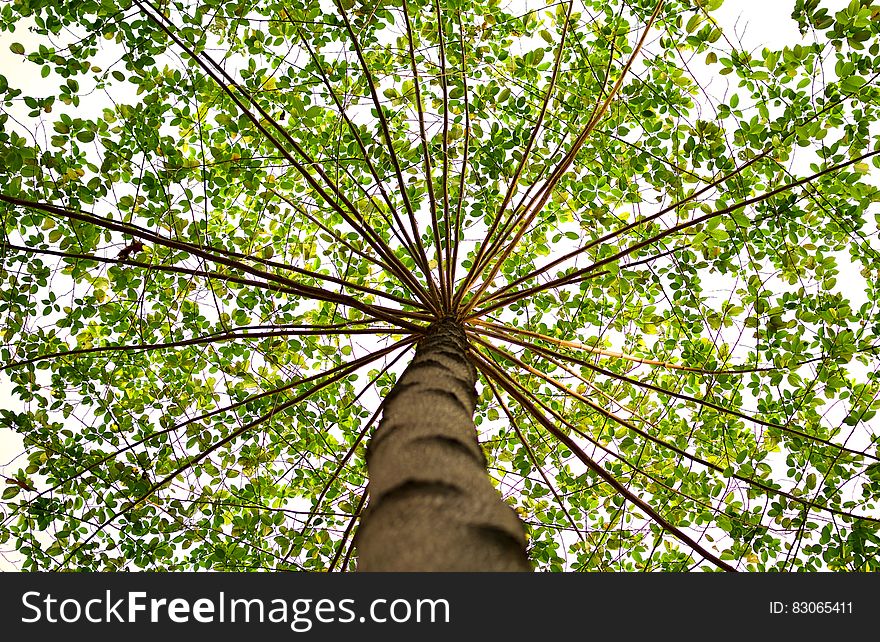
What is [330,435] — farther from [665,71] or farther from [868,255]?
[868,255]

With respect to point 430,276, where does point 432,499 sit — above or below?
below

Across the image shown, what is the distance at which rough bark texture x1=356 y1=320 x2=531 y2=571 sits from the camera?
1.49 meters

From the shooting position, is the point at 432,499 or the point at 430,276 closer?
the point at 432,499

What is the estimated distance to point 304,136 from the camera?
176 inches

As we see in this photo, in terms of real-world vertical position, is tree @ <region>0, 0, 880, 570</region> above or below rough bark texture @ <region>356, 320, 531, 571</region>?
above

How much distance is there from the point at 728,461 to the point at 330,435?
118 inches

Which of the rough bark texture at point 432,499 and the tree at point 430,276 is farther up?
the tree at point 430,276

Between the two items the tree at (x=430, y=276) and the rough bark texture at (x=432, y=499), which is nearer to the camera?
the rough bark texture at (x=432, y=499)

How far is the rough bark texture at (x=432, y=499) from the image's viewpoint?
149cm

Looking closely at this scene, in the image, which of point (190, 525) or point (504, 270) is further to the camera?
point (504, 270)

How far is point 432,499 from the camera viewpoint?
1640 millimetres

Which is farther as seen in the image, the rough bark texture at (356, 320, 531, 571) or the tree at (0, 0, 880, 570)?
the tree at (0, 0, 880, 570)
